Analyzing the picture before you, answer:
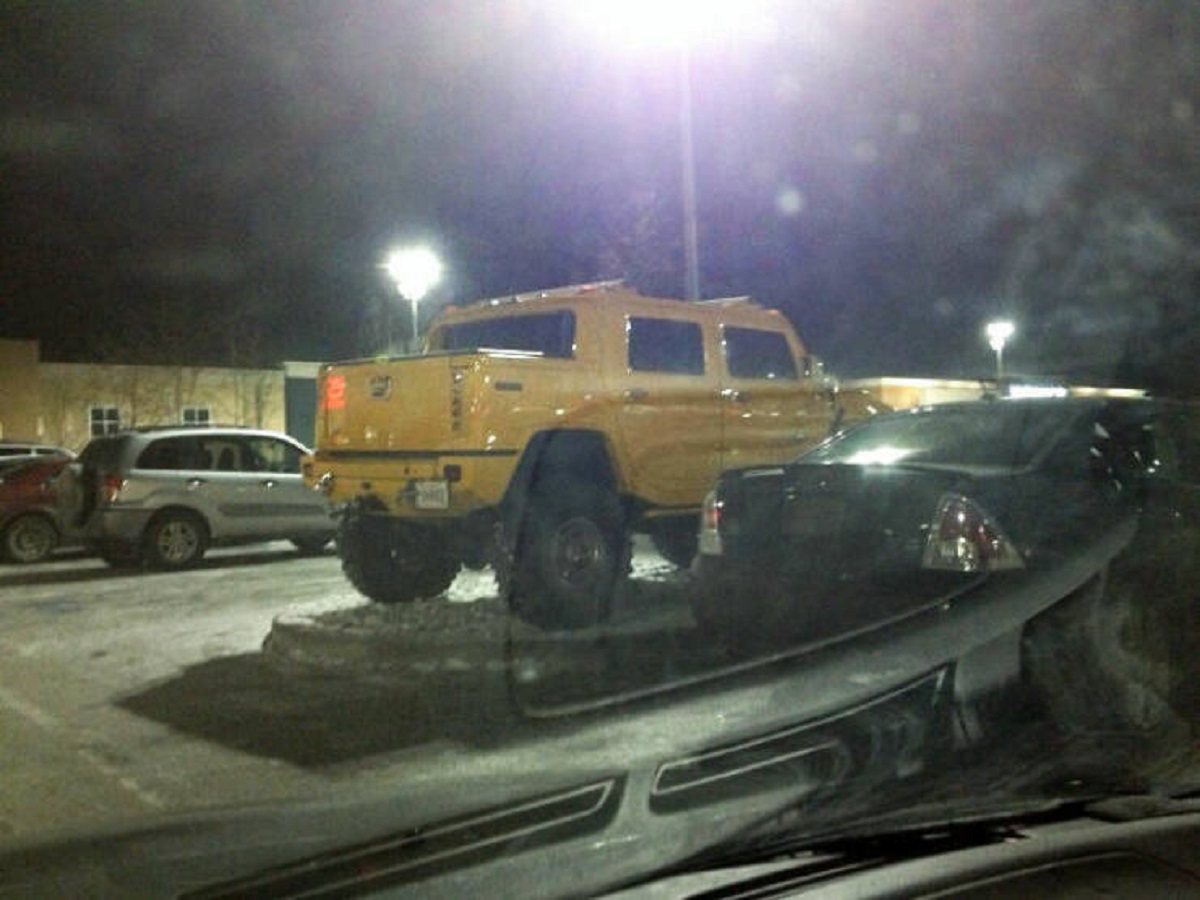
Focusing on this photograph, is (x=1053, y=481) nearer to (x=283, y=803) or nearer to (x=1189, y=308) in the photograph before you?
(x=283, y=803)

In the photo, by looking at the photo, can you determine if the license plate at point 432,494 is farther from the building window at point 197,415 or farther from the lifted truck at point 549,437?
the building window at point 197,415

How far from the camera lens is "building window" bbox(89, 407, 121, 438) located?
3061 cm

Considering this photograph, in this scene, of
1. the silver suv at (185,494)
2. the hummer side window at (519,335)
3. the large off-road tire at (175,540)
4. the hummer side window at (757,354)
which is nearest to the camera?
the hummer side window at (519,335)

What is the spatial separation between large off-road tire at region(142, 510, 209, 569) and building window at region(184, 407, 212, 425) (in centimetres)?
1650

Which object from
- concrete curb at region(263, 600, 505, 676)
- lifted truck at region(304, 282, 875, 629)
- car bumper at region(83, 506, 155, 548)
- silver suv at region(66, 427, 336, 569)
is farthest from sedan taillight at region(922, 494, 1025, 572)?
car bumper at region(83, 506, 155, 548)

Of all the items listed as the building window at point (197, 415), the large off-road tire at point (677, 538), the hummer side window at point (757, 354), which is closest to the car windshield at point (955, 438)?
the large off-road tire at point (677, 538)

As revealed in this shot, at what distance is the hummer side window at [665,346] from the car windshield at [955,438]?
109 inches

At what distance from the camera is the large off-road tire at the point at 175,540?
14.9 m

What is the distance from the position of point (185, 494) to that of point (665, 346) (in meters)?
6.96

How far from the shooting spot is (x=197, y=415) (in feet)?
103

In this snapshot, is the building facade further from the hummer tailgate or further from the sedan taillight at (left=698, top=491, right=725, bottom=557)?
the sedan taillight at (left=698, top=491, right=725, bottom=557)

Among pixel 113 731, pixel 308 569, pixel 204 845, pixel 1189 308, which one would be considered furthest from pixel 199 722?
pixel 1189 308

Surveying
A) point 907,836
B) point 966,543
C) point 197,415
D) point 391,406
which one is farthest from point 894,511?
point 197,415

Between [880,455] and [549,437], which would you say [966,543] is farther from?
[549,437]
